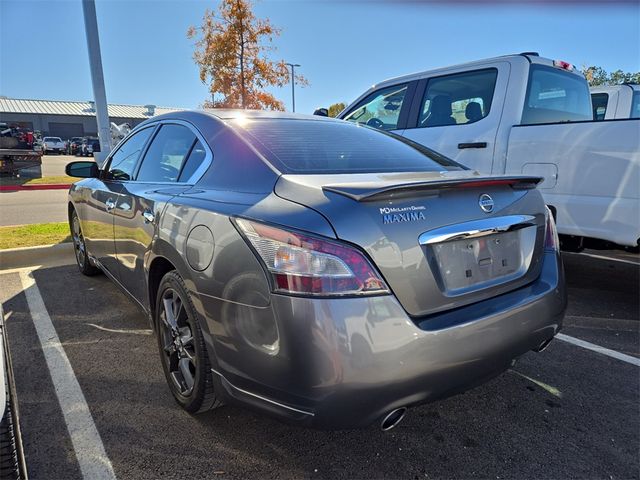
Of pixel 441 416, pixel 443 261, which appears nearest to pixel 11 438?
pixel 443 261

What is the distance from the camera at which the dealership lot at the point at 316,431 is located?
6.72 ft

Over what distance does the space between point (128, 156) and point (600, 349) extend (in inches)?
153

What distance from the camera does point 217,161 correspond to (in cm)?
233

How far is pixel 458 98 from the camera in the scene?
481 centimetres

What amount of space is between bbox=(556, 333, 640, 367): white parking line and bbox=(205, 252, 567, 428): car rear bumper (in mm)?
1816

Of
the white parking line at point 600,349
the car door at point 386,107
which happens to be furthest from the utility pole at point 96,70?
the white parking line at point 600,349

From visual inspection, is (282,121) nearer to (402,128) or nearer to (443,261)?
(443,261)

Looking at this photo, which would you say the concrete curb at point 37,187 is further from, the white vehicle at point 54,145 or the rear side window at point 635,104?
the white vehicle at point 54,145

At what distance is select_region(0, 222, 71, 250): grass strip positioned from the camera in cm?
561

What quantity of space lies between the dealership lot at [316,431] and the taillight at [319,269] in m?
0.83

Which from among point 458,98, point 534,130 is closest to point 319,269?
point 534,130

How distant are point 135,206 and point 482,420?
2401 millimetres

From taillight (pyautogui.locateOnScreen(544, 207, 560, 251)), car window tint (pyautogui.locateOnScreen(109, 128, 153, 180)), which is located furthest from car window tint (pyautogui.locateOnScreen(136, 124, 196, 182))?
taillight (pyautogui.locateOnScreen(544, 207, 560, 251))

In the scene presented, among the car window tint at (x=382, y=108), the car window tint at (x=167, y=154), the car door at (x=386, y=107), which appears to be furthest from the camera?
the car window tint at (x=382, y=108)
